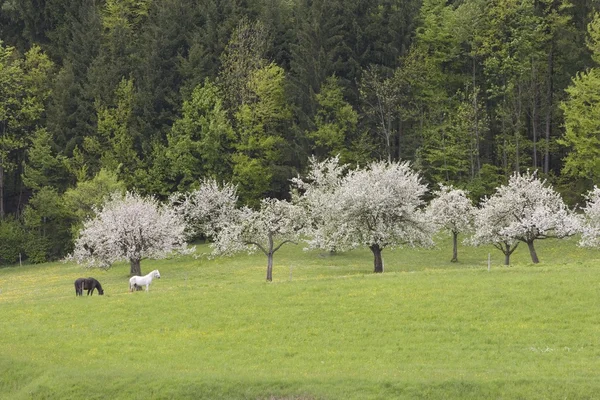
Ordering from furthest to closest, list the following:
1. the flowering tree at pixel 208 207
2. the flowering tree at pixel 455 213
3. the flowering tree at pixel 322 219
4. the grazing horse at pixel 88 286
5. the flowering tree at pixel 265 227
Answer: the flowering tree at pixel 208 207
the flowering tree at pixel 455 213
the flowering tree at pixel 265 227
the flowering tree at pixel 322 219
the grazing horse at pixel 88 286

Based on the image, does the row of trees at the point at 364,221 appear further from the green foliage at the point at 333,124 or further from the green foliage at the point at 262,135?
the green foliage at the point at 262,135

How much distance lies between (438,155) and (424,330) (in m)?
59.0

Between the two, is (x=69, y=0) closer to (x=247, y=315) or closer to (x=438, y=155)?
(x=438, y=155)

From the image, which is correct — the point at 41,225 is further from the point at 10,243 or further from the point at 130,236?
the point at 130,236

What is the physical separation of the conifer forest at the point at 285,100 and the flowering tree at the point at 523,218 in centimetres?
2279

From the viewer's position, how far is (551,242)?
78.4 metres

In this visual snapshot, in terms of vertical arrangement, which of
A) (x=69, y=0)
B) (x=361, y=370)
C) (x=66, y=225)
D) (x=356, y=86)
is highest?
(x=69, y=0)

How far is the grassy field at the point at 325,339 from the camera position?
32.5 metres

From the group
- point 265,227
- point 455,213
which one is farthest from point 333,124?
point 265,227

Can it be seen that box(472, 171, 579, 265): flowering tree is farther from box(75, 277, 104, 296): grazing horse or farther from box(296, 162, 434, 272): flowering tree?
box(75, 277, 104, 296): grazing horse

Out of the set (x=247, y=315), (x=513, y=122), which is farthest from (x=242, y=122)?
(x=247, y=315)

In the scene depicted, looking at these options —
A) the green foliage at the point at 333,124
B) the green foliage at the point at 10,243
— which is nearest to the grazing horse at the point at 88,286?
the green foliage at the point at 333,124

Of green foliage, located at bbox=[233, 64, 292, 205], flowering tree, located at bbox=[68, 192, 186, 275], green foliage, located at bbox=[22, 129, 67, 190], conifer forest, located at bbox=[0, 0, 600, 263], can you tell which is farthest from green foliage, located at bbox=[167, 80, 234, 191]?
flowering tree, located at bbox=[68, 192, 186, 275]

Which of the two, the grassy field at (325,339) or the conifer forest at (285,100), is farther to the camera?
the conifer forest at (285,100)
